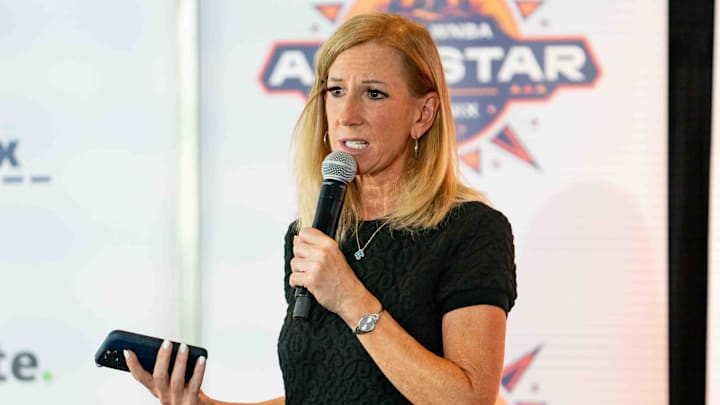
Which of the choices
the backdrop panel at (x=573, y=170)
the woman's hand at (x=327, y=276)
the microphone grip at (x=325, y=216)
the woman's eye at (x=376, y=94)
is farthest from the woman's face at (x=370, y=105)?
the backdrop panel at (x=573, y=170)

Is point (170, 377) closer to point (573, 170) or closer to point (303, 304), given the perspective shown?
point (303, 304)

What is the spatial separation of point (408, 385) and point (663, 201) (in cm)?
203

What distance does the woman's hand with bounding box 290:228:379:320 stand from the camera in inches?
61.4

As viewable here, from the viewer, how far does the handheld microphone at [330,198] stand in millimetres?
1598

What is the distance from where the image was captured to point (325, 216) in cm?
165

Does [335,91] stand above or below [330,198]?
above

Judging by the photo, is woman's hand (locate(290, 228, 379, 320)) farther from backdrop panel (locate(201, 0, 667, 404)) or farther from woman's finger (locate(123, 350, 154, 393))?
backdrop panel (locate(201, 0, 667, 404))

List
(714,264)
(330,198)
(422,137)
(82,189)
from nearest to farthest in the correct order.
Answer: (330,198) → (422,137) → (714,264) → (82,189)

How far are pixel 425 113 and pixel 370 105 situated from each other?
146 mm

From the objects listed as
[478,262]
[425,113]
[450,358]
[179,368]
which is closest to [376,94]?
[425,113]

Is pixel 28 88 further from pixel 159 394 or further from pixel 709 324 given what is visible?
pixel 709 324

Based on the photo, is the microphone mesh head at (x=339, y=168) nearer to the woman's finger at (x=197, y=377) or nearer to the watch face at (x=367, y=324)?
the watch face at (x=367, y=324)

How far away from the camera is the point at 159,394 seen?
1.86 m

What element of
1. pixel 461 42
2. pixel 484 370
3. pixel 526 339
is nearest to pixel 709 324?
pixel 526 339
